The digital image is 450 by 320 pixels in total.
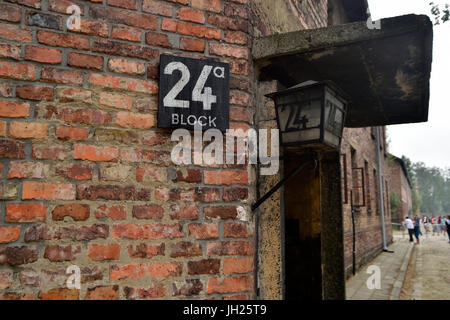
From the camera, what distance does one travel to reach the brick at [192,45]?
1.84 meters

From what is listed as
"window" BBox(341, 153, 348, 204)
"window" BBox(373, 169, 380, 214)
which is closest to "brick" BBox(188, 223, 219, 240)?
"window" BBox(341, 153, 348, 204)

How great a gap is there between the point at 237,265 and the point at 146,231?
528mm

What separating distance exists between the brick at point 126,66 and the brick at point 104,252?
885 mm

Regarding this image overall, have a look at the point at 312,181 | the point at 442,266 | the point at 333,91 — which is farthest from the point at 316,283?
the point at 442,266

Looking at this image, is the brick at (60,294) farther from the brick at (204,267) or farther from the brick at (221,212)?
the brick at (221,212)

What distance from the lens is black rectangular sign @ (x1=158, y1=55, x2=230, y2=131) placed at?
5.72 feet

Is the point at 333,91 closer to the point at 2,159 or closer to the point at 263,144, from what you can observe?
the point at 263,144

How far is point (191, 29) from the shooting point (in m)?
1.86

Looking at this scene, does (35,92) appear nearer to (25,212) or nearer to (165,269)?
(25,212)

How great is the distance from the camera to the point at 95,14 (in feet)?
5.54

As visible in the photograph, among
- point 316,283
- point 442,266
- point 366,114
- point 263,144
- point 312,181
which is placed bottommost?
point 442,266

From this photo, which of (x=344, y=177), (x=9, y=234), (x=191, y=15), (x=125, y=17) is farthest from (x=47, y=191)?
(x=344, y=177)

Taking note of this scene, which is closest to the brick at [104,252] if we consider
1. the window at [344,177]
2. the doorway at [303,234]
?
the doorway at [303,234]
